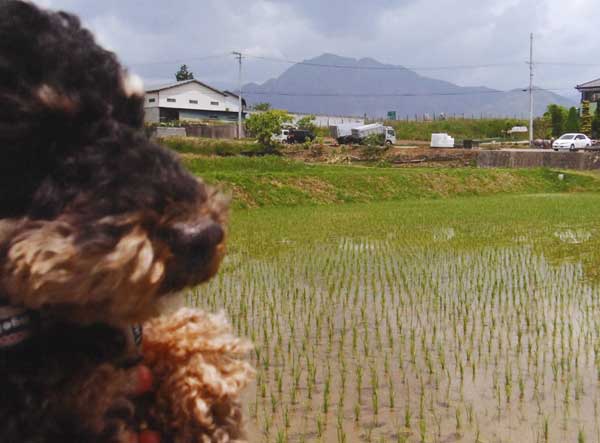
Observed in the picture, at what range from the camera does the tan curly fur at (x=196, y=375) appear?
1.27 m

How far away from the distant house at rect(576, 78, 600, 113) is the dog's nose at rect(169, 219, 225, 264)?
50.0 meters

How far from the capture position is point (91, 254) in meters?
1.12

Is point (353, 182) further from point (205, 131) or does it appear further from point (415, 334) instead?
point (205, 131)

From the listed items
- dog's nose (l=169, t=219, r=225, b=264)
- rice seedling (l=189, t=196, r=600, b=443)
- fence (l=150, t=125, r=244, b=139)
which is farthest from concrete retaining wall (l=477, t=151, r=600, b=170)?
dog's nose (l=169, t=219, r=225, b=264)

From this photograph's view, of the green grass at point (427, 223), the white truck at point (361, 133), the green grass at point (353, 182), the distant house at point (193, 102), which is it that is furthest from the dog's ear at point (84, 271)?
the distant house at point (193, 102)

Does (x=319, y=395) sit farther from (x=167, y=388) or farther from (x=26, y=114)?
(x=26, y=114)

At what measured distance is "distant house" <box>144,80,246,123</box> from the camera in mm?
46844

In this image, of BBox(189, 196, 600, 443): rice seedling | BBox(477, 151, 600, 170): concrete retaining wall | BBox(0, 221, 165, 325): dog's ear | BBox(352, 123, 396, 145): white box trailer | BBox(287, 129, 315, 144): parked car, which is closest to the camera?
BBox(0, 221, 165, 325): dog's ear

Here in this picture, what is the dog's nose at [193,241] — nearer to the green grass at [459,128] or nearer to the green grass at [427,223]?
the green grass at [427,223]

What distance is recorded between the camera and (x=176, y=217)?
3.88 feet

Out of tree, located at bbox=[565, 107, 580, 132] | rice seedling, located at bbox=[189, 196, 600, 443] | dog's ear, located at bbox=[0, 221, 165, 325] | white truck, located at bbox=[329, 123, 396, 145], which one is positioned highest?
tree, located at bbox=[565, 107, 580, 132]

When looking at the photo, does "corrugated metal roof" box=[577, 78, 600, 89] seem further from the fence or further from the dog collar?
the dog collar

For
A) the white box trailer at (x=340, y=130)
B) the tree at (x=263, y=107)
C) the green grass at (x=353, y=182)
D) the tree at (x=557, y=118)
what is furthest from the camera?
the tree at (x=263, y=107)

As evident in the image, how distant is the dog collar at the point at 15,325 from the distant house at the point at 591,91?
50255 mm
